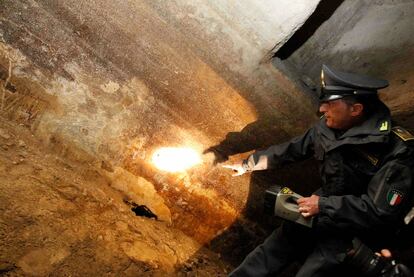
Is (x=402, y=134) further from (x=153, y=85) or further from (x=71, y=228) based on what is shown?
(x=71, y=228)

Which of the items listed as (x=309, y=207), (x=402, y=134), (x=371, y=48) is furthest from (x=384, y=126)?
(x=371, y=48)

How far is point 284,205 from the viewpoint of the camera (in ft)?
8.15

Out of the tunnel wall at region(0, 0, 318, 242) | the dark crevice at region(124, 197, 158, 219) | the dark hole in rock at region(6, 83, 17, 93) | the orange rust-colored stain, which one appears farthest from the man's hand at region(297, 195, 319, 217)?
the dark hole in rock at region(6, 83, 17, 93)

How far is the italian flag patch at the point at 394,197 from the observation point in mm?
2121

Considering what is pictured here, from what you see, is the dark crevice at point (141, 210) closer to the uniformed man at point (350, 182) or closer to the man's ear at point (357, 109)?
the uniformed man at point (350, 182)

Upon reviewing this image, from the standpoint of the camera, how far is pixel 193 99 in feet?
10.3

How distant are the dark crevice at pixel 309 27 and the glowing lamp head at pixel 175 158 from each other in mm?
1354

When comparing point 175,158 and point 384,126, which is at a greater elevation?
point 175,158

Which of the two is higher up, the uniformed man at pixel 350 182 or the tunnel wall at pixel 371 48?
the tunnel wall at pixel 371 48

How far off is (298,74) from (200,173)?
149 cm

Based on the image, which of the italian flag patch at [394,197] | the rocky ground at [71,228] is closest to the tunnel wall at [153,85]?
the rocky ground at [71,228]

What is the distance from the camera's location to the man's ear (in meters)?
2.39

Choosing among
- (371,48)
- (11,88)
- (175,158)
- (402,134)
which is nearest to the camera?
(402,134)

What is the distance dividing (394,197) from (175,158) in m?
2.03
